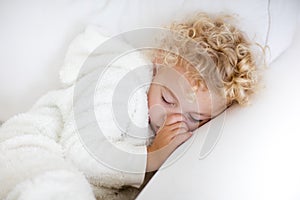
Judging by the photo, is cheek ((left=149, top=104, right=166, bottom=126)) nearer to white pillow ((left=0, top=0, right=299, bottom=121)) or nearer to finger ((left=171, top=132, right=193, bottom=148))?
finger ((left=171, top=132, right=193, bottom=148))

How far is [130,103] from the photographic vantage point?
33.1 inches

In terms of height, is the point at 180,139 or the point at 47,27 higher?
the point at 47,27

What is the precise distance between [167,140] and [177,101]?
8 centimetres

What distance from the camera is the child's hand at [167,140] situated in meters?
0.82

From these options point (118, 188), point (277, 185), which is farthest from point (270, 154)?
point (118, 188)

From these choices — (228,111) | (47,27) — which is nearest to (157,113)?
(228,111)

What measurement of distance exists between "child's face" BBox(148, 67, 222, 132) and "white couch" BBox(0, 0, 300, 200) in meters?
0.07

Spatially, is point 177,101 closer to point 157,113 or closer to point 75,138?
point 157,113

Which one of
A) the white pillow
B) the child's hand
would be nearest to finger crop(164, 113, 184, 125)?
the child's hand

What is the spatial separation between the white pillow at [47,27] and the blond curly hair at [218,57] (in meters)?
0.09

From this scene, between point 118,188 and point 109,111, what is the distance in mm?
144

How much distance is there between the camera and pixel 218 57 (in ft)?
2.72

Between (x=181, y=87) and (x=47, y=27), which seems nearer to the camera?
(x=181, y=87)

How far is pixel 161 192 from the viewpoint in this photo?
666 millimetres
